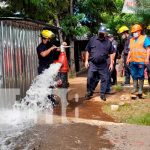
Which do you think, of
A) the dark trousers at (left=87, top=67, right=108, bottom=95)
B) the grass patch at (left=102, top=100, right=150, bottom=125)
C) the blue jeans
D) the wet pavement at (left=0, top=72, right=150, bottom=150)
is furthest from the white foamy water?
the blue jeans

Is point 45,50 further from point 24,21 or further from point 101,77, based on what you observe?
point 101,77

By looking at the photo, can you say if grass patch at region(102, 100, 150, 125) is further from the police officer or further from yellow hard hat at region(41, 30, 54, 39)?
yellow hard hat at region(41, 30, 54, 39)

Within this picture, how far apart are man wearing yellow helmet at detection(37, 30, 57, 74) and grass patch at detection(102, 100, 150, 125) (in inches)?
65.1

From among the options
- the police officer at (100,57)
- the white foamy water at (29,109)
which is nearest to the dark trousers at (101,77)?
the police officer at (100,57)

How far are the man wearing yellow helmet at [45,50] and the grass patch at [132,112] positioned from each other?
1655 millimetres

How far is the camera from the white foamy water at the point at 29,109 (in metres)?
6.97

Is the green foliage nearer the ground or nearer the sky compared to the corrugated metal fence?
nearer the sky

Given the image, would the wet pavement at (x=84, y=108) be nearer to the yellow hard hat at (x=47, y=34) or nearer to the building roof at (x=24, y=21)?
the yellow hard hat at (x=47, y=34)

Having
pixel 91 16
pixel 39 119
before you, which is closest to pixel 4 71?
pixel 39 119

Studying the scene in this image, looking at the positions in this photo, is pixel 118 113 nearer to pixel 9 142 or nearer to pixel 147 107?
pixel 147 107

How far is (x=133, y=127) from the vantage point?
7359mm

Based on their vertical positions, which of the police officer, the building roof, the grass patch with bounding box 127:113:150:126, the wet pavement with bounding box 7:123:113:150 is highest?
the building roof

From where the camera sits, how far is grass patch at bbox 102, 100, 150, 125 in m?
7.88

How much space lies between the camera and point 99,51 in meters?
9.98
